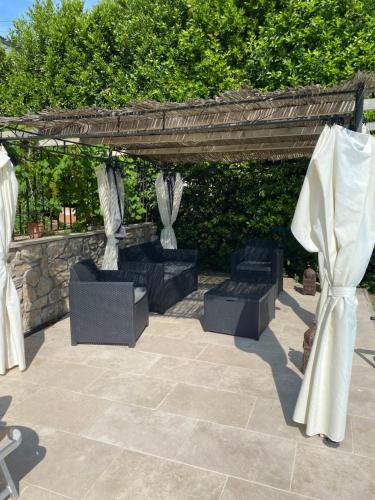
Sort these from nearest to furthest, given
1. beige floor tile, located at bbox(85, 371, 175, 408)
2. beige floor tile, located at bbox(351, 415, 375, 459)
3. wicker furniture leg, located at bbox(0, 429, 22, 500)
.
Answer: wicker furniture leg, located at bbox(0, 429, 22, 500)
beige floor tile, located at bbox(351, 415, 375, 459)
beige floor tile, located at bbox(85, 371, 175, 408)

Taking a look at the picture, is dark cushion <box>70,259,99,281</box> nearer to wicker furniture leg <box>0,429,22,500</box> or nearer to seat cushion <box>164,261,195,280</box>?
seat cushion <box>164,261,195,280</box>

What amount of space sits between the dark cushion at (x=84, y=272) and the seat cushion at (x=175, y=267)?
1.32 m

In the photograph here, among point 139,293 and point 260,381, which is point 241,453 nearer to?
point 260,381

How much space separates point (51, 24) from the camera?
417 inches

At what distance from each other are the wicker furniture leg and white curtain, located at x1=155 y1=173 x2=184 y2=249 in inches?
229

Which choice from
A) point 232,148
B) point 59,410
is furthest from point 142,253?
point 59,410

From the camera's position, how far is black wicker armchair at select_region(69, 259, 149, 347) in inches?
162

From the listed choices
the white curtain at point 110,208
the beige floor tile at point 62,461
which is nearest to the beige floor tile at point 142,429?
the beige floor tile at point 62,461

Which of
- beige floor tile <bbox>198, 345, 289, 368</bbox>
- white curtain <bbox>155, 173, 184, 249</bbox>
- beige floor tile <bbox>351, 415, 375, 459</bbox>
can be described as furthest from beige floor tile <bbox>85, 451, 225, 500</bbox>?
white curtain <bbox>155, 173, 184, 249</bbox>

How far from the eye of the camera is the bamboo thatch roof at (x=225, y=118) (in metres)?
3.48

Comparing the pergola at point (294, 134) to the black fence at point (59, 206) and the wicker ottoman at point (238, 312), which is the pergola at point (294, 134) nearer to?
the black fence at point (59, 206)

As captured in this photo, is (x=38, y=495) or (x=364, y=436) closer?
(x=38, y=495)

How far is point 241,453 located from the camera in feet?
8.03

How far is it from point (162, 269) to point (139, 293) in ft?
2.72
